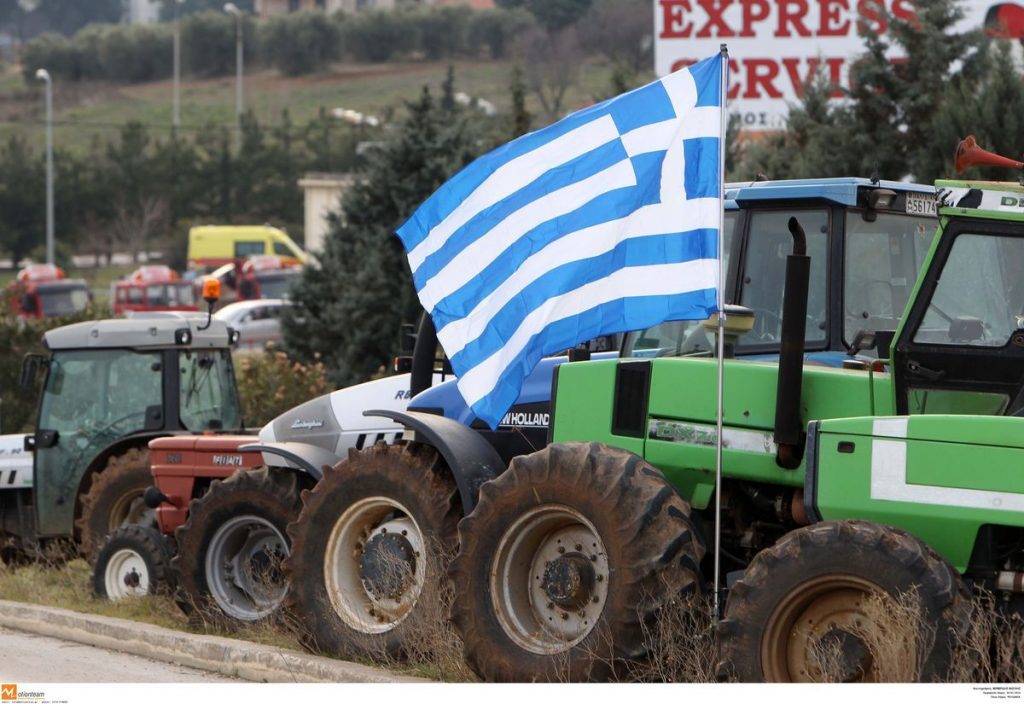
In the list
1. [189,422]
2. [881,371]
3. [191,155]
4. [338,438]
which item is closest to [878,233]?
[881,371]

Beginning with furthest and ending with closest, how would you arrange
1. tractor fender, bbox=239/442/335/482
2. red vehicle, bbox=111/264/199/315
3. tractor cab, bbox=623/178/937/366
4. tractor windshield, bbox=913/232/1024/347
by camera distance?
red vehicle, bbox=111/264/199/315 → tractor fender, bbox=239/442/335/482 → tractor cab, bbox=623/178/937/366 → tractor windshield, bbox=913/232/1024/347

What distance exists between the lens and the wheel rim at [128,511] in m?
14.4

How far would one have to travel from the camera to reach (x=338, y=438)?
38.7 ft

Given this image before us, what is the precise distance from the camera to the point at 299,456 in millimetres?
11492

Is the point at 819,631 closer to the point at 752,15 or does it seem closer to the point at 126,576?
the point at 126,576

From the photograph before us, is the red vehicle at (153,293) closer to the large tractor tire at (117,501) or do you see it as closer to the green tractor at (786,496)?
the large tractor tire at (117,501)

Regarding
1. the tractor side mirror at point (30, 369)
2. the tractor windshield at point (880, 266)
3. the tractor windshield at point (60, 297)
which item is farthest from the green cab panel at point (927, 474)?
the tractor windshield at point (60, 297)

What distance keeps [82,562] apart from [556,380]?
754 cm

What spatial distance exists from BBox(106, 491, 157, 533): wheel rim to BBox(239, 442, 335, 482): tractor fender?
9.30 ft

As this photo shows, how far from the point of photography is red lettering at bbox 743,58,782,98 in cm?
3117

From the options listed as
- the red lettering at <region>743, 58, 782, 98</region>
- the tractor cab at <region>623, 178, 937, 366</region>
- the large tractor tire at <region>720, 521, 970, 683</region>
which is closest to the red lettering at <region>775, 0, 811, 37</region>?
the red lettering at <region>743, 58, 782, 98</region>

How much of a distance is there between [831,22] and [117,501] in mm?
20877

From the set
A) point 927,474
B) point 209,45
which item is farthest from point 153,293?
→ point 209,45

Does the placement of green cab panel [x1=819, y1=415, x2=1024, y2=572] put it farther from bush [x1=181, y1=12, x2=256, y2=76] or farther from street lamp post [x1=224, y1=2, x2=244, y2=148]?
bush [x1=181, y1=12, x2=256, y2=76]
